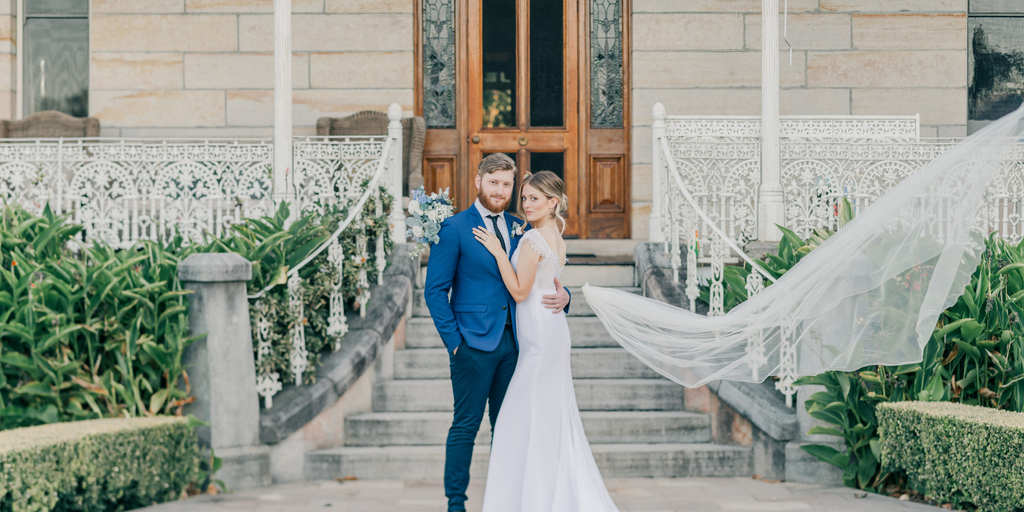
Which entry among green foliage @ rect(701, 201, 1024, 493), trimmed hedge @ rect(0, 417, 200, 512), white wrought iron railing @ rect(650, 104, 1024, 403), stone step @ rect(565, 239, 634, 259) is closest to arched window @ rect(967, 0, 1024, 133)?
white wrought iron railing @ rect(650, 104, 1024, 403)

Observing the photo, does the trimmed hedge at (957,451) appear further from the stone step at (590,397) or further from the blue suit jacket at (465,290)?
the blue suit jacket at (465,290)

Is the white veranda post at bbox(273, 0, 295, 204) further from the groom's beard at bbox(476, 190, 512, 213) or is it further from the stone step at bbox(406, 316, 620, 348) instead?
the groom's beard at bbox(476, 190, 512, 213)

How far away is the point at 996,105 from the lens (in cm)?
990

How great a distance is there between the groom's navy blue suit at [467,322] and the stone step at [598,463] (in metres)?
1.44

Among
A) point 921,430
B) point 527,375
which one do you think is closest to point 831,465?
point 921,430

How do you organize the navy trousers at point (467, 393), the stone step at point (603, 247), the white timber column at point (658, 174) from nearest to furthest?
the navy trousers at point (467, 393) < the white timber column at point (658, 174) < the stone step at point (603, 247)

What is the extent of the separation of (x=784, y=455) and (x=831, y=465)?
27 cm

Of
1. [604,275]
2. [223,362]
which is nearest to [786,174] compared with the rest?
[604,275]

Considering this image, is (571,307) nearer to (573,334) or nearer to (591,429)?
(573,334)

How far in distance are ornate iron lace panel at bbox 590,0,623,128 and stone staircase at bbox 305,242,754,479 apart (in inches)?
158

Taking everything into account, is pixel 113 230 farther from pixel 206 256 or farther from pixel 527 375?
pixel 527 375

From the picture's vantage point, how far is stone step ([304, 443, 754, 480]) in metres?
5.23

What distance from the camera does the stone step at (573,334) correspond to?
6512mm

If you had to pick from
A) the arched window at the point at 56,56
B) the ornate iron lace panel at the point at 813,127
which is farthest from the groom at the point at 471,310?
the arched window at the point at 56,56
